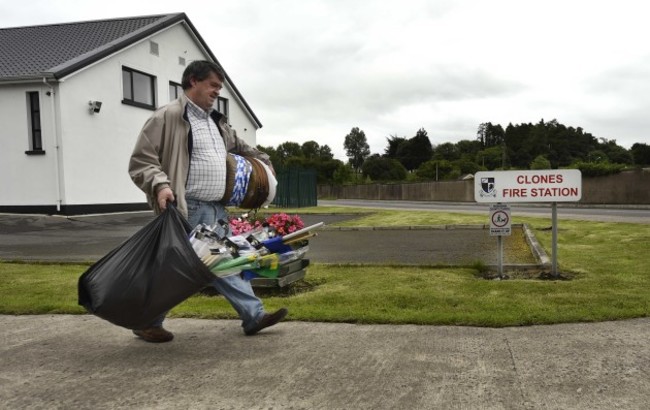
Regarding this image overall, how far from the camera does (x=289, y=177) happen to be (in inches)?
1040

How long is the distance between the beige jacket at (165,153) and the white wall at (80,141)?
15517mm

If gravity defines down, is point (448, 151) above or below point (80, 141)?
above

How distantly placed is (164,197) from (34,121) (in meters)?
16.9

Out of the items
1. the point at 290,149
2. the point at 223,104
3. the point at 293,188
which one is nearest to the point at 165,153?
the point at 293,188

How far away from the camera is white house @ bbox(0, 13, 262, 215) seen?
1725cm

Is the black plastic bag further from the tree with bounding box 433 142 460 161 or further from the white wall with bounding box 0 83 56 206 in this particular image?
the tree with bounding box 433 142 460 161

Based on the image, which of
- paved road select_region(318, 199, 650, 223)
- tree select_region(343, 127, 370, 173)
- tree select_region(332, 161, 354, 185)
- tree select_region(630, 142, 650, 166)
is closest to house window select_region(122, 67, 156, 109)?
paved road select_region(318, 199, 650, 223)

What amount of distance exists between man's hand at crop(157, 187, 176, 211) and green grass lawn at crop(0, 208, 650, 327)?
1.52 meters

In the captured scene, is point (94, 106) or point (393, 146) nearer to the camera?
point (94, 106)

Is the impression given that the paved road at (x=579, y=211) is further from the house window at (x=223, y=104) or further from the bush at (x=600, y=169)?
the house window at (x=223, y=104)

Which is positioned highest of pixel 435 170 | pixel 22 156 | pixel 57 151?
pixel 435 170

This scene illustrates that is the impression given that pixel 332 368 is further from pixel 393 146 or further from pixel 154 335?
pixel 393 146

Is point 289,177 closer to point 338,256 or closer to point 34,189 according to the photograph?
point 34,189

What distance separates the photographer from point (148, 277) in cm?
320
